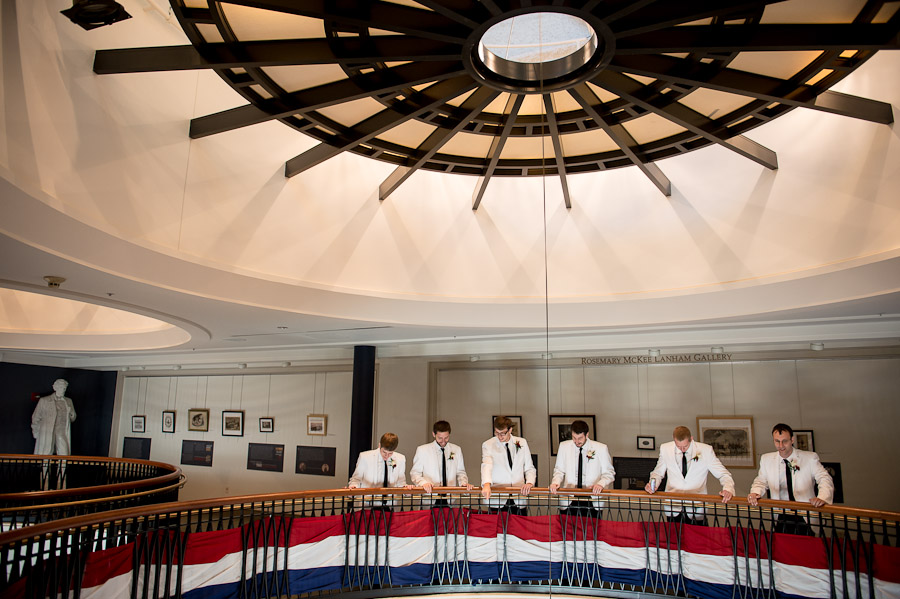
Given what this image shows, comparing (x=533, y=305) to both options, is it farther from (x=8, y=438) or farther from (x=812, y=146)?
(x=8, y=438)

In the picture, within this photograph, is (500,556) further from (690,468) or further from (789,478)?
(789,478)

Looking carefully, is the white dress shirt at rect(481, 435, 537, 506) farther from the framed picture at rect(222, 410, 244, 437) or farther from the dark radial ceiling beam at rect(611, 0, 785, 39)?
the framed picture at rect(222, 410, 244, 437)

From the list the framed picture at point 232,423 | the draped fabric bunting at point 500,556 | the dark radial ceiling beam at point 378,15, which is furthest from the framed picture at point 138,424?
the dark radial ceiling beam at point 378,15

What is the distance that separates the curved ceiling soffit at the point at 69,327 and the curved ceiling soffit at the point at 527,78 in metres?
8.51

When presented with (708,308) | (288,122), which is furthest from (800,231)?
(288,122)

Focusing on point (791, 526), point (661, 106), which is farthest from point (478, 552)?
point (661, 106)

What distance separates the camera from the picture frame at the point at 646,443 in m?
10.4

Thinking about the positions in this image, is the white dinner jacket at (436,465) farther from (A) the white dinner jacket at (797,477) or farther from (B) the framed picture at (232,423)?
(B) the framed picture at (232,423)

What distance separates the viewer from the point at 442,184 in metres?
8.64

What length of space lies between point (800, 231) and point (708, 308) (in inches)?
65.7

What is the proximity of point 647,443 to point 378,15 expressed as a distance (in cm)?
924

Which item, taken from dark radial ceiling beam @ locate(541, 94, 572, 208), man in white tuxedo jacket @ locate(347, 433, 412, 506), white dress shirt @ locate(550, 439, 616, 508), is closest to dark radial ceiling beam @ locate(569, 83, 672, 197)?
→ dark radial ceiling beam @ locate(541, 94, 572, 208)

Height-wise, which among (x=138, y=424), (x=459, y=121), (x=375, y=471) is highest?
(x=459, y=121)

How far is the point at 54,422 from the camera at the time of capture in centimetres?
1566
